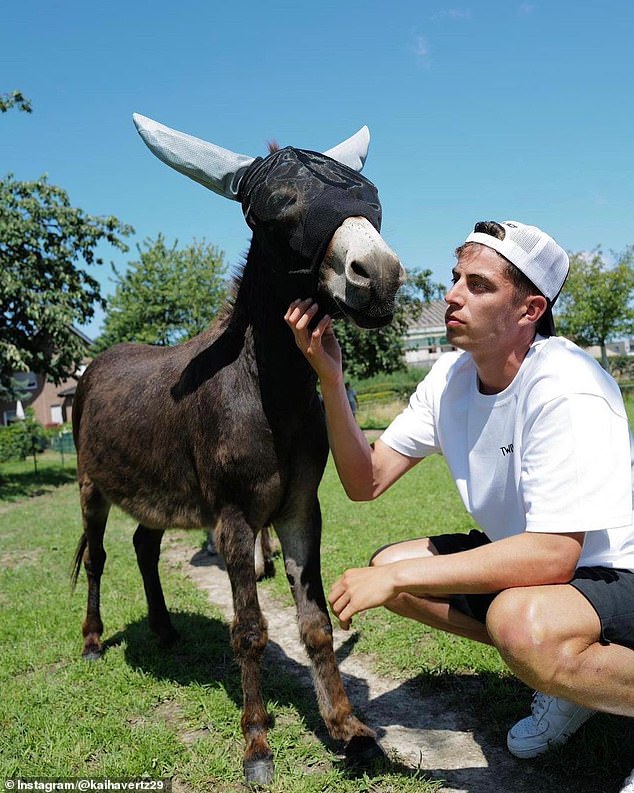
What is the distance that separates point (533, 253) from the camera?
8.13 feet

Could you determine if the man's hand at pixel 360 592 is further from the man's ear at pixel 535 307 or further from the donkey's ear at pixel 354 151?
the donkey's ear at pixel 354 151

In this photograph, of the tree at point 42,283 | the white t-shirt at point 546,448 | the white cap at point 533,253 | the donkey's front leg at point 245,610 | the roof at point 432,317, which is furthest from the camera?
the roof at point 432,317

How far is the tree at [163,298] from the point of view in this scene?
30438 millimetres

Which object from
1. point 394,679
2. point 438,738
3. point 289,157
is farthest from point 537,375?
point 394,679

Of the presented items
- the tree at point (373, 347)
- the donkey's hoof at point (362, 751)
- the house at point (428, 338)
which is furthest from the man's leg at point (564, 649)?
the house at point (428, 338)

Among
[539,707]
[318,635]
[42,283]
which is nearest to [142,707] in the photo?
[318,635]

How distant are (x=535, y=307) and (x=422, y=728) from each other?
2080 mm

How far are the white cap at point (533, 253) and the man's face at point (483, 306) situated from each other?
46 millimetres

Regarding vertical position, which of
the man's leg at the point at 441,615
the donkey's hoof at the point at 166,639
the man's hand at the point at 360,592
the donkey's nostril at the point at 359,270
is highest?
the donkey's nostril at the point at 359,270

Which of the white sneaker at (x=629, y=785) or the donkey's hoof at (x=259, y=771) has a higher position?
the white sneaker at (x=629, y=785)

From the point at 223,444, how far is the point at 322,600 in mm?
936

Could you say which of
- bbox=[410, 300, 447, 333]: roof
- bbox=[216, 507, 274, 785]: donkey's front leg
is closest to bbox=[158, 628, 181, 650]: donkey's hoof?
bbox=[216, 507, 274, 785]: donkey's front leg

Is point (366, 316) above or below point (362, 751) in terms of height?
above

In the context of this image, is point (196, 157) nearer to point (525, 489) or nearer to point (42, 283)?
point (525, 489)
